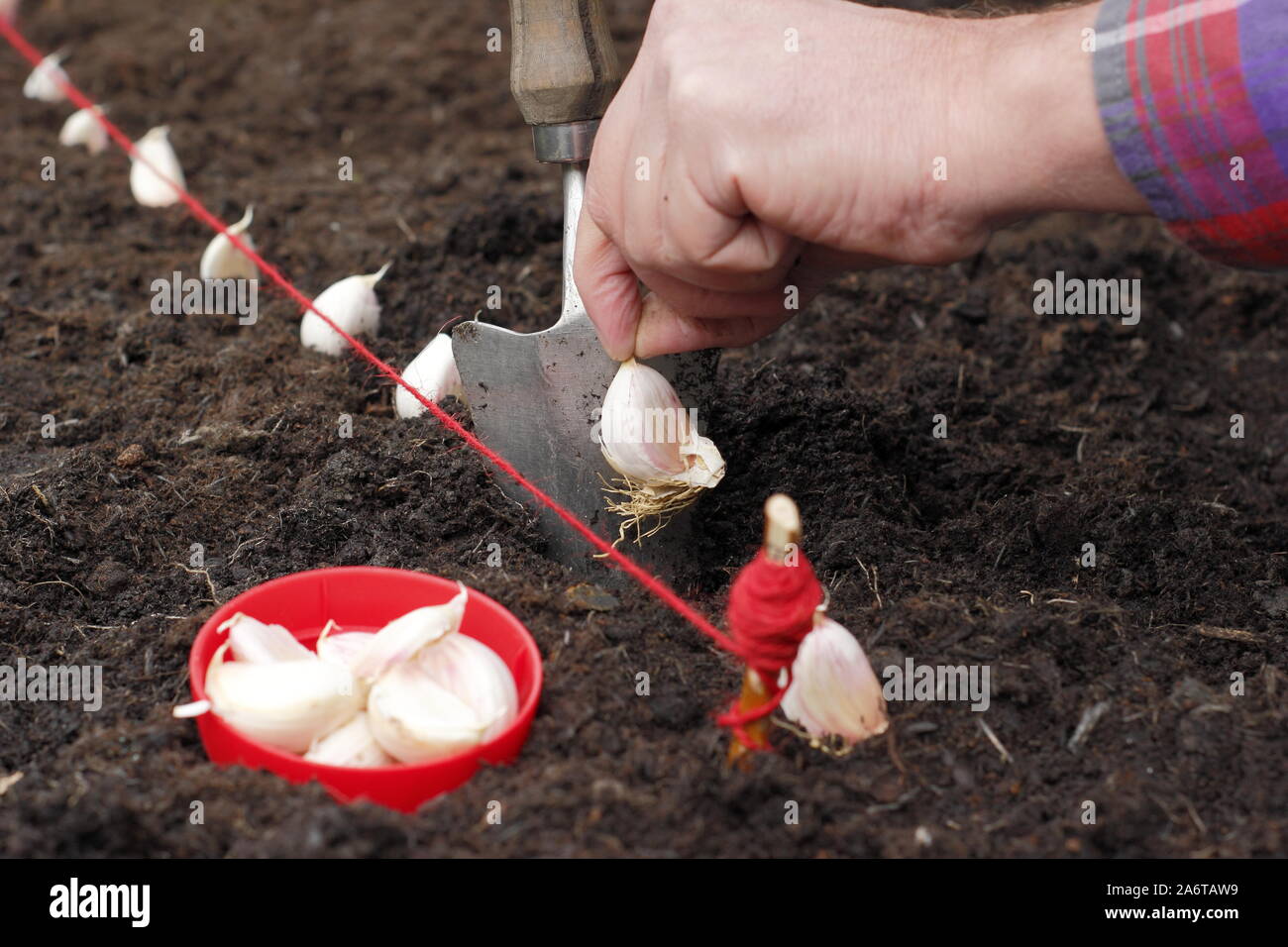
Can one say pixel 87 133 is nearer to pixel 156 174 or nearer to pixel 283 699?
pixel 156 174

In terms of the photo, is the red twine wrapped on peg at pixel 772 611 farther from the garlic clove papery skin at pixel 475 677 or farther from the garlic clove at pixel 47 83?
the garlic clove at pixel 47 83

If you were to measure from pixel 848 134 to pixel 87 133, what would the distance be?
2.65 meters

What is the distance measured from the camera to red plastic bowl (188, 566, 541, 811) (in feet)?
3.97

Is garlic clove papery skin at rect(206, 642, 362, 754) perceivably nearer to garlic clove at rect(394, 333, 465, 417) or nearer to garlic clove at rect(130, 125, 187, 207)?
garlic clove at rect(394, 333, 465, 417)

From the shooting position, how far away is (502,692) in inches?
50.8

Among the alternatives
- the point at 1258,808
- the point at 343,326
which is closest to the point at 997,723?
the point at 1258,808

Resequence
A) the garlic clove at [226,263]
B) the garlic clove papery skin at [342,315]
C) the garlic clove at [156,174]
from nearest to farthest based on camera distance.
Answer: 1. the garlic clove papery skin at [342,315]
2. the garlic clove at [226,263]
3. the garlic clove at [156,174]

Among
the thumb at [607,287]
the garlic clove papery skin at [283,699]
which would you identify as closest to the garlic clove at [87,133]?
the thumb at [607,287]

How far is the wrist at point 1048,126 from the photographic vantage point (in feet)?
4.21

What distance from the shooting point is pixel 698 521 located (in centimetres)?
179

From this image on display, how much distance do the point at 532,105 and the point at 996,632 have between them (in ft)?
3.02

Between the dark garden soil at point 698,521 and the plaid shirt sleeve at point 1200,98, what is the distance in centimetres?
52
